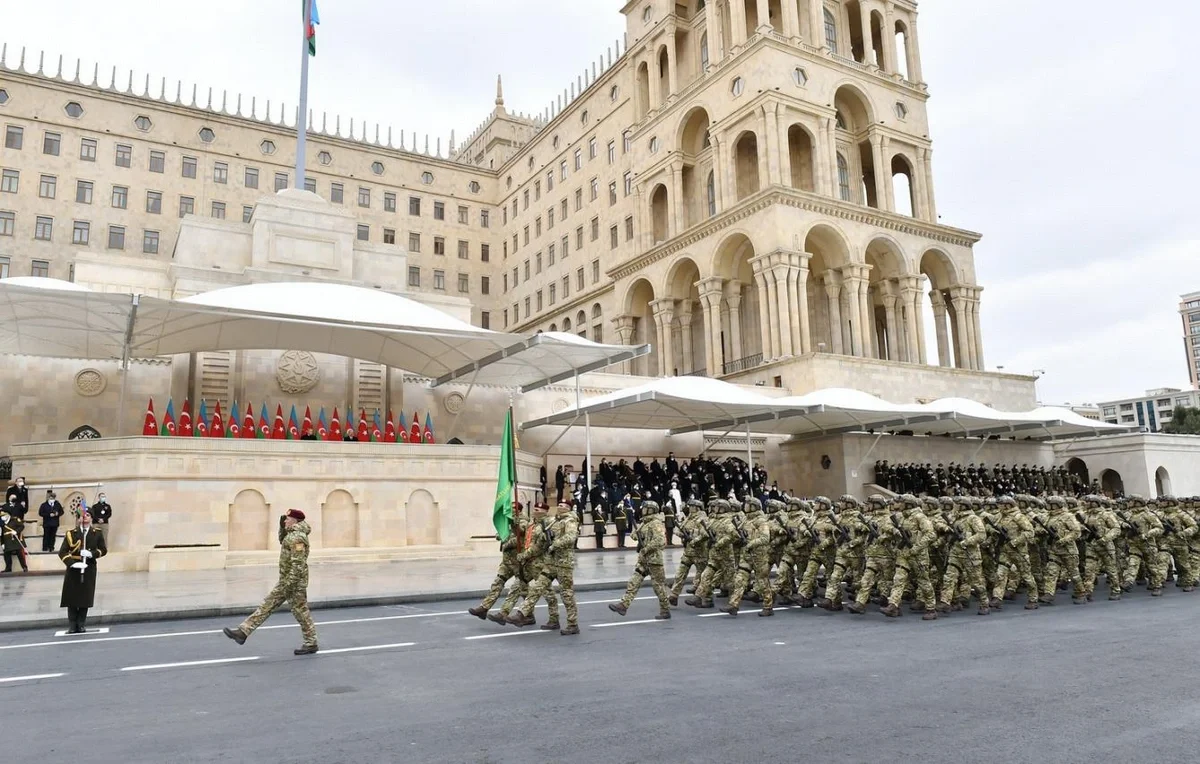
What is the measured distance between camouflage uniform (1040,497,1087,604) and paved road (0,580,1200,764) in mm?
2357

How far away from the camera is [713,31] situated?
4553cm

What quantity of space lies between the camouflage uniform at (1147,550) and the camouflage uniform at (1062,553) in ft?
5.72

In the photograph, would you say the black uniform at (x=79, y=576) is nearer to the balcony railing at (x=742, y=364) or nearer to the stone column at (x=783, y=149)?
the balcony railing at (x=742, y=364)

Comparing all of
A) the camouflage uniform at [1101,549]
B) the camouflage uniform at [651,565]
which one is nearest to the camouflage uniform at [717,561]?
the camouflage uniform at [651,565]

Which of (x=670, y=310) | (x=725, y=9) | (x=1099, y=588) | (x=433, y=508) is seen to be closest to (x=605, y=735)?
(x=1099, y=588)

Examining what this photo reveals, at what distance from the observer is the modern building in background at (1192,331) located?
136 metres

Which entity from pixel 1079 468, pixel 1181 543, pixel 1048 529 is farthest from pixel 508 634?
pixel 1079 468

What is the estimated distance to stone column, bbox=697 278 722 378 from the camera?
42.5 metres

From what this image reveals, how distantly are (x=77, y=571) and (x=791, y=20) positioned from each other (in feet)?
138

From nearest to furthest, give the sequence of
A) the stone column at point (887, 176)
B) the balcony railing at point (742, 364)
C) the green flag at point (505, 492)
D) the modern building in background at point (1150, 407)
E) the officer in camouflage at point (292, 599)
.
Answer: the officer in camouflage at point (292, 599) < the green flag at point (505, 492) < the balcony railing at point (742, 364) < the stone column at point (887, 176) < the modern building in background at point (1150, 407)

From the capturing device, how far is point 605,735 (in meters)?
5.88

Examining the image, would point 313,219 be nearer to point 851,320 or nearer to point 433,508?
point 433,508

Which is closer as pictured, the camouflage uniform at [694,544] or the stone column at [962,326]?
the camouflage uniform at [694,544]

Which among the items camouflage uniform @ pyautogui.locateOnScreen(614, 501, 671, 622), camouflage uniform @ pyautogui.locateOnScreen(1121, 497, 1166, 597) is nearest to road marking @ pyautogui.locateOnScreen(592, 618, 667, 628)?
camouflage uniform @ pyautogui.locateOnScreen(614, 501, 671, 622)
